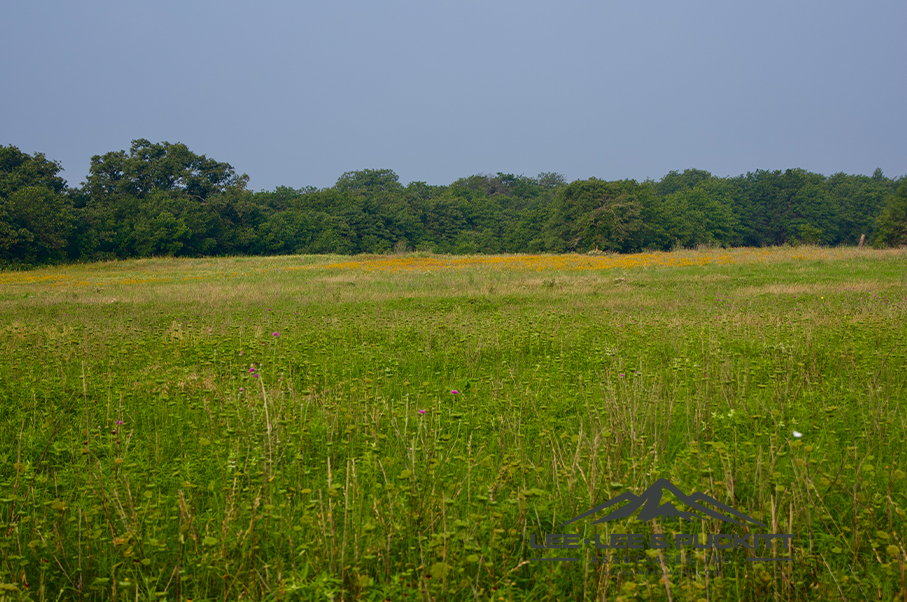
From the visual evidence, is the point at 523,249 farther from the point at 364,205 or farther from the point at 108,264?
the point at 108,264

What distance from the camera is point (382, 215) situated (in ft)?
220

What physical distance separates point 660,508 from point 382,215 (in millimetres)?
66160

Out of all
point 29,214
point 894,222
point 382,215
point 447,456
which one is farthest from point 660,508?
point 894,222

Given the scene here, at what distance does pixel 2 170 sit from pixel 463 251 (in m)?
45.4

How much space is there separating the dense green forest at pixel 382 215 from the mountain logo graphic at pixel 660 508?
39.4 metres

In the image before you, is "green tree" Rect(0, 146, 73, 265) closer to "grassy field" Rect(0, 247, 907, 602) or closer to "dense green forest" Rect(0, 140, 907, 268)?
"dense green forest" Rect(0, 140, 907, 268)

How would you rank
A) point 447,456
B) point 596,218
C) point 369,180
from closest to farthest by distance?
1. point 447,456
2. point 596,218
3. point 369,180

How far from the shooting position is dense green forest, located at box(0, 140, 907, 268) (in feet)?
147

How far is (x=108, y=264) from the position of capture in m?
37.1

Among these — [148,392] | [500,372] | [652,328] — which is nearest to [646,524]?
[500,372]

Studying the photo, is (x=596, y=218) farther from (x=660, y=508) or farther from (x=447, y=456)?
(x=660, y=508)

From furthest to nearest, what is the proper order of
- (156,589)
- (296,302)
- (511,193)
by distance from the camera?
(511,193) < (296,302) < (156,589)

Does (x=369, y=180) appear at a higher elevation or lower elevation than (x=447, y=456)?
higher

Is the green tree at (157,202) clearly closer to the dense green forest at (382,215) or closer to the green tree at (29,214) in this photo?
the dense green forest at (382,215)
